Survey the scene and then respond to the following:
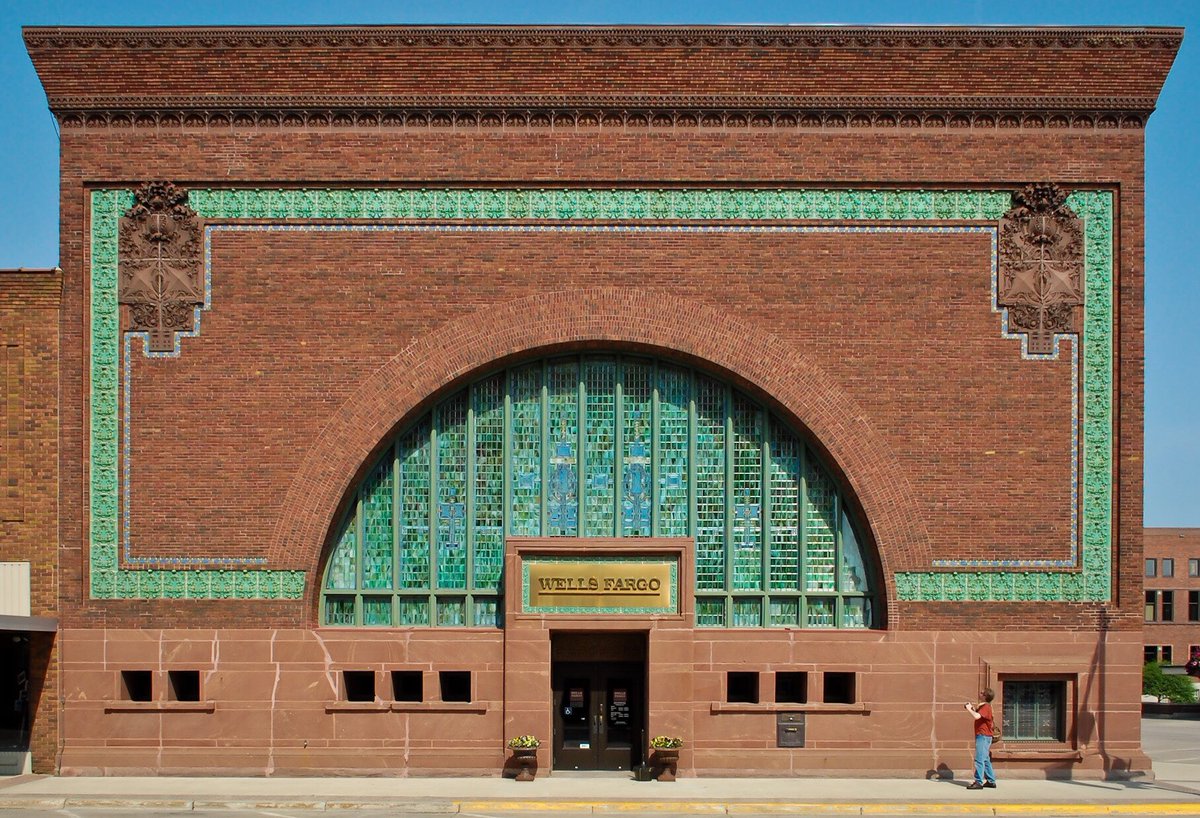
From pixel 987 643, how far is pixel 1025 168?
811 cm

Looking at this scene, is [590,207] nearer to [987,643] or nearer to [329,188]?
A: [329,188]

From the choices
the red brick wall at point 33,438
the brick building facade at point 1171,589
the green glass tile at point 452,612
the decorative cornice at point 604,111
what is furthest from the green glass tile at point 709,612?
the brick building facade at point 1171,589

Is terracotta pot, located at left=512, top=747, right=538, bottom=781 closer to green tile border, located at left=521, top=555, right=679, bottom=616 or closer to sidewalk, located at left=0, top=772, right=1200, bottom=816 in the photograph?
sidewalk, located at left=0, top=772, right=1200, bottom=816

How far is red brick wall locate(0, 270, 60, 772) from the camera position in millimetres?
20219

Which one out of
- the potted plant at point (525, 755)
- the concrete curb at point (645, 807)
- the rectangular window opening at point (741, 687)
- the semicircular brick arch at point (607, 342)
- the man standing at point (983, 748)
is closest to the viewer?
the concrete curb at point (645, 807)

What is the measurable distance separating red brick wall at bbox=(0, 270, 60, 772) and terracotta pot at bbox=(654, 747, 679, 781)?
1020cm

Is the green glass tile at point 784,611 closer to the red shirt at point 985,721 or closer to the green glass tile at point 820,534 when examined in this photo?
the green glass tile at point 820,534

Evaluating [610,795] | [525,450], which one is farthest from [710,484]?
[610,795]

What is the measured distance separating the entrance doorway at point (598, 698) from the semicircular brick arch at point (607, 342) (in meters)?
4.40

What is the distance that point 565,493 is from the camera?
2072 cm

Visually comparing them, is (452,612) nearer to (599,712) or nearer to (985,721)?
(599,712)

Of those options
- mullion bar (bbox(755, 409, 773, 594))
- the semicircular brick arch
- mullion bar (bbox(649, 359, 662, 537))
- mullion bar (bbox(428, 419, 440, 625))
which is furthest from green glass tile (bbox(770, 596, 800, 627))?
mullion bar (bbox(428, 419, 440, 625))

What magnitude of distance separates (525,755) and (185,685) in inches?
235

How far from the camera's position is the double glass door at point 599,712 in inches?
813
